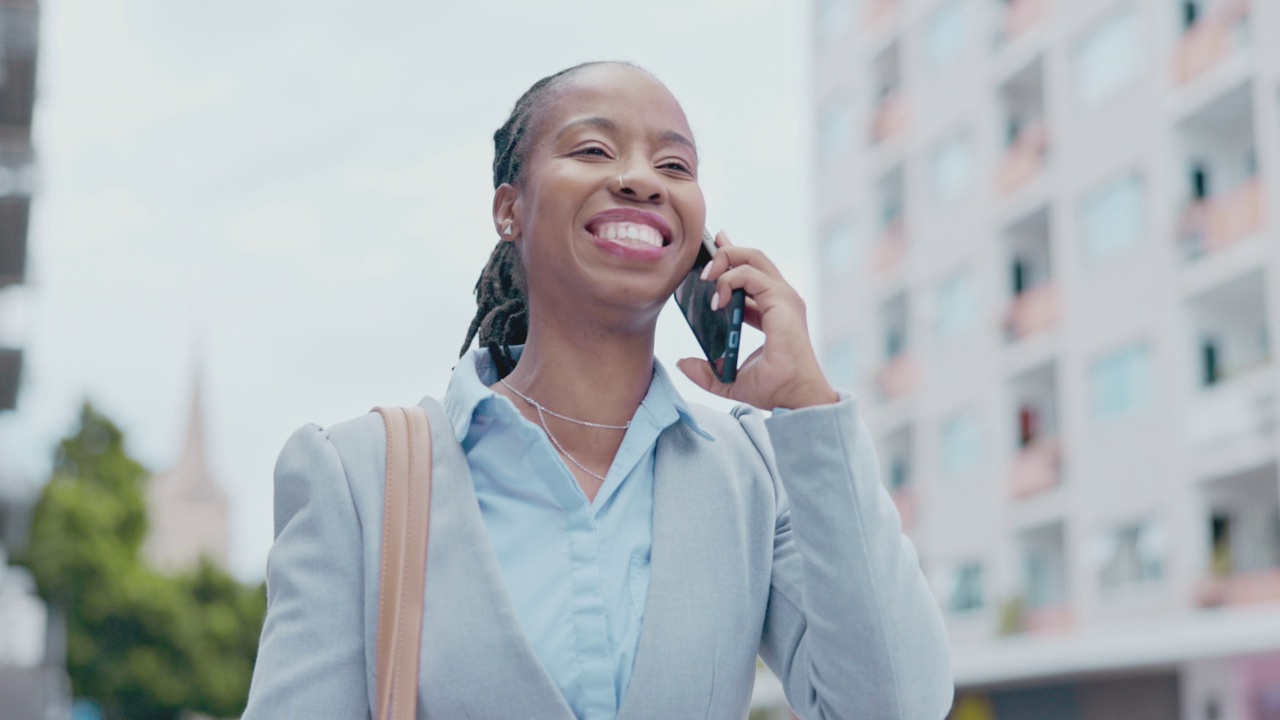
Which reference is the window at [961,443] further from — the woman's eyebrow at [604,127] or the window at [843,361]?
the woman's eyebrow at [604,127]

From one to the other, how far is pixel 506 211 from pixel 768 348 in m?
0.48

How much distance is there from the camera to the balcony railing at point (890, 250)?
105 ft

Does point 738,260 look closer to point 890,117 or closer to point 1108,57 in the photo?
point 1108,57

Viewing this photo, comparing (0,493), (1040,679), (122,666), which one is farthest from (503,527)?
(122,666)

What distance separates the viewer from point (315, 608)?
6.43 ft

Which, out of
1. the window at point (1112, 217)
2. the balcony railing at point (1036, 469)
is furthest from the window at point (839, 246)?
the window at point (1112, 217)

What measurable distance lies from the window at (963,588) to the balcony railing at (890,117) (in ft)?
29.6

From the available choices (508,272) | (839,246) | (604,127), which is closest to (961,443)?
(839,246)

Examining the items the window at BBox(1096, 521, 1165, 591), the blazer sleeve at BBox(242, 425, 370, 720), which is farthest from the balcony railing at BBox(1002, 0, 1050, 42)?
the blazer sleeve at BBox(242, 425, 370, 720)

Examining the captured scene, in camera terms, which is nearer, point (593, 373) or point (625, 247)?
point (625, 247)

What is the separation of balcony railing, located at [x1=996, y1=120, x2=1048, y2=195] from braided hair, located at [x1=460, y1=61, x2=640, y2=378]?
2605 centimetres

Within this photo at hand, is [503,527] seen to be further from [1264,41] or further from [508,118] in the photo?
[1264,41]

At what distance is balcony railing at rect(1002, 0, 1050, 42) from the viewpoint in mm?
27781

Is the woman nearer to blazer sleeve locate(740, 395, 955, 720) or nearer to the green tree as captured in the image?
blazer sleeve locate(740, 395, 955, 720)
